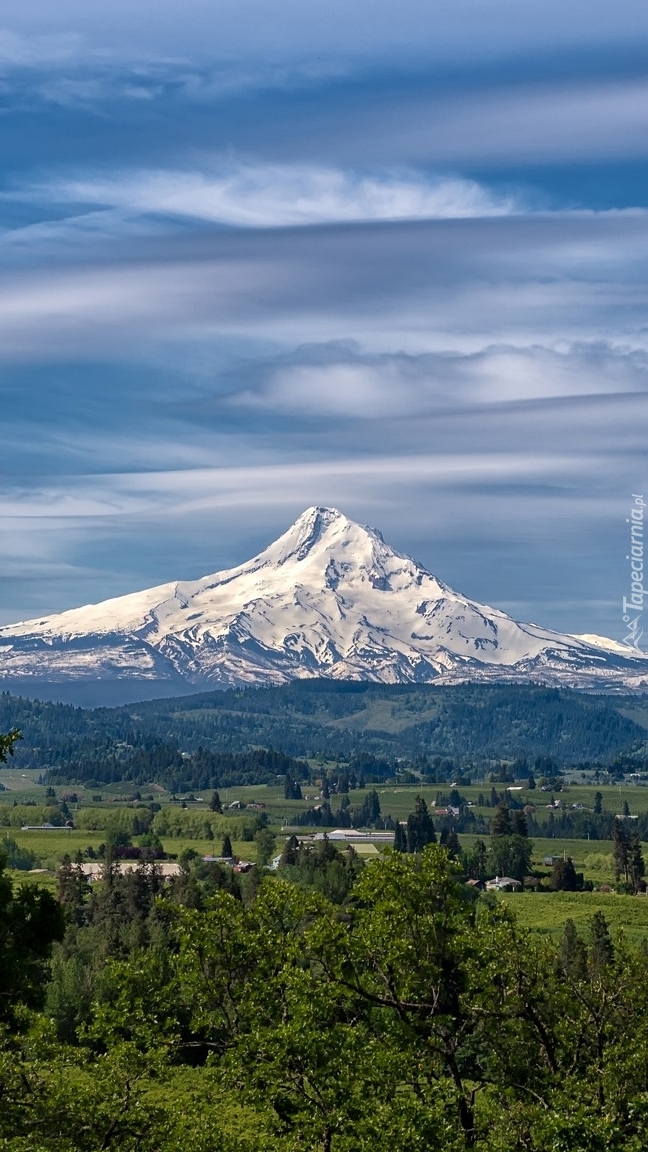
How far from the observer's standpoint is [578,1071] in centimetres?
3947

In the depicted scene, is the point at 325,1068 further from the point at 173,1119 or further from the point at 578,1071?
the point at 578,1071

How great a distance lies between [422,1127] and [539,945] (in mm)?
9317

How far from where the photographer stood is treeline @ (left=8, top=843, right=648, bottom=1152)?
1387 inches

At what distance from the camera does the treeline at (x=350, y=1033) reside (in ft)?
116

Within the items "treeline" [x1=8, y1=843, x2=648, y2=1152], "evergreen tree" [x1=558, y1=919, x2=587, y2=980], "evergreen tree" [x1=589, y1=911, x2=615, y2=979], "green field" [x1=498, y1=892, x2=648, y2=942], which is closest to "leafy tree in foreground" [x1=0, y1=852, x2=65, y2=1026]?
"treeline" [x1=8, y1=843, x2=648, y2=1152]

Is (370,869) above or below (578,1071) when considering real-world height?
above

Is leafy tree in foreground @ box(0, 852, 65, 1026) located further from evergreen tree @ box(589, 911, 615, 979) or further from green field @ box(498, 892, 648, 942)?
green field @ box(498, 892, 648, 942)

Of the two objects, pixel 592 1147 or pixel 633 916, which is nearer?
pixel 592 1147

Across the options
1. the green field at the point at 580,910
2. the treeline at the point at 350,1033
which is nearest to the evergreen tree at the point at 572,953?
the green field at the point at 580,910

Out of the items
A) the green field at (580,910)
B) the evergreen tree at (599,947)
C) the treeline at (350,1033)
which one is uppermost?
the treeline at (350,1033)

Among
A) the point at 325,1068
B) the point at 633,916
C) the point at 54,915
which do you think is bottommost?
the point at 633,916

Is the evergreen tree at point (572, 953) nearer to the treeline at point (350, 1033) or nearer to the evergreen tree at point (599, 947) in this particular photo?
the evergreen tree at point (599, 947)

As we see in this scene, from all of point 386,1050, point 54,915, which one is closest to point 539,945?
point 386,1050

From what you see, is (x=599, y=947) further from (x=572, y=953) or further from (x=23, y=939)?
(x=23, y=939)
